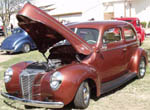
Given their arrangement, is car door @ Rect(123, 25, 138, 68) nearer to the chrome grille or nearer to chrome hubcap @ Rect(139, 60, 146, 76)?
chrome hubcap @ Rect(139, 60, 146, 76)

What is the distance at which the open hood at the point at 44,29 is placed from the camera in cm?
426

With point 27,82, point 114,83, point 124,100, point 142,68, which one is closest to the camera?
point 27,82

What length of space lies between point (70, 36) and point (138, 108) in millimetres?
1964

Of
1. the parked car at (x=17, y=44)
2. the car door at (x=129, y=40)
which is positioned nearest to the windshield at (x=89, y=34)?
the car door at (x=129, y=40)

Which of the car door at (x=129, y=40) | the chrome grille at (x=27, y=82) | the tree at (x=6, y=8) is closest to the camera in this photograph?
the chrome grille at (x=27, y=82)

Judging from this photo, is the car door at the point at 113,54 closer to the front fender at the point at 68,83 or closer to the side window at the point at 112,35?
the side window at the point at 112,35

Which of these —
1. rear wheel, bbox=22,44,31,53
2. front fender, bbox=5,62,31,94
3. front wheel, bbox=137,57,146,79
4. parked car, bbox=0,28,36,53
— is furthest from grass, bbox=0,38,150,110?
rear wheel, bbox=22,44,31,53

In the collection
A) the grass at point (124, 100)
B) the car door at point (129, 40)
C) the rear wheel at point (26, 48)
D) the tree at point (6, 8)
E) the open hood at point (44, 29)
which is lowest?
the grass at point (124, 100)

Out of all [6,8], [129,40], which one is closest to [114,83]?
[129,40]

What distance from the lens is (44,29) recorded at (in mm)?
4793

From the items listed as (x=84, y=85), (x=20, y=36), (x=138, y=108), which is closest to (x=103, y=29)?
(x=84, y=85)

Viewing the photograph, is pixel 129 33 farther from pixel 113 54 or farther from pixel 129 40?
pixel 113 54

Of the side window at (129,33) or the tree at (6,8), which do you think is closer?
the side window at (129,33)

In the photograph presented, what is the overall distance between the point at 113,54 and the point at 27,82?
2.13 metres
